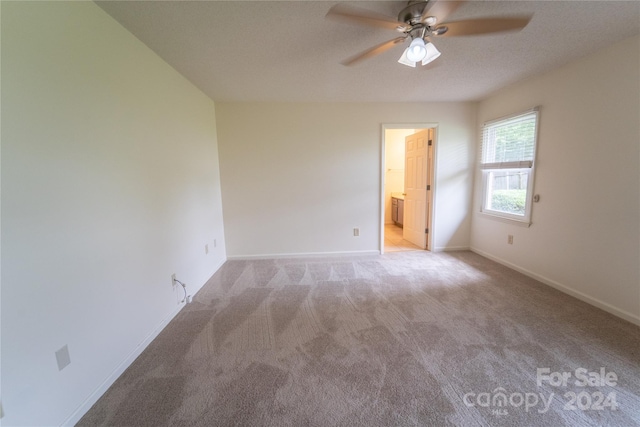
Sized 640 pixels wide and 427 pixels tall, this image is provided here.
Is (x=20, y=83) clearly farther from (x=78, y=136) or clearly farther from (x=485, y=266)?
(x=485, y=266)

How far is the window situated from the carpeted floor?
1089 mm

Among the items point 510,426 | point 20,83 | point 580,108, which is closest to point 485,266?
point 580,108

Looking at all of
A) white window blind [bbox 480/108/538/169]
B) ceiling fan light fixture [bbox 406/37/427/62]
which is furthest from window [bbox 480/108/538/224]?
ceiling fan light fixture [bbox 406/37/427/62]

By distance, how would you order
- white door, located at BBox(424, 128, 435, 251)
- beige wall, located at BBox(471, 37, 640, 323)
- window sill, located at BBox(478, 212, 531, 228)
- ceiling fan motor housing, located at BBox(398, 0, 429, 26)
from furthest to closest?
white door, located at BBox(424, 128, 435, 251), window sill, located at BBox(478, 212, 531, 228), beige wall, located at BBox(471, 37, 640, 323), ceiling fan motor housing, located at BBox(398, 0, 429, 26)

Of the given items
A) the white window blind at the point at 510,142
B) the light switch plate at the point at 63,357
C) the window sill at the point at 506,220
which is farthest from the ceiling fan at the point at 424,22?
the window sill at the point at 506,220

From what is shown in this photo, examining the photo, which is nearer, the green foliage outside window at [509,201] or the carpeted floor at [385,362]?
the carpeted floor at [385,362]

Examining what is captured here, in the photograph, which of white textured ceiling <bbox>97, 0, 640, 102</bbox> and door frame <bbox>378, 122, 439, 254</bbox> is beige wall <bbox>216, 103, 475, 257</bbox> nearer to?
door frame <bbox>378, 122, 439, 254</bbox>

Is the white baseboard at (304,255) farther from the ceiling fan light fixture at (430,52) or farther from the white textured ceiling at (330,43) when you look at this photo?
the ceiling fan light fixture at (430,52)

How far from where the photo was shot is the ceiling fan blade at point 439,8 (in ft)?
4.29

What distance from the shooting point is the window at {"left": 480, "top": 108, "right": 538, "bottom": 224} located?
2.94 meters

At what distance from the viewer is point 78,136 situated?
138cm

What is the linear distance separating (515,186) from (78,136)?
4.38 m

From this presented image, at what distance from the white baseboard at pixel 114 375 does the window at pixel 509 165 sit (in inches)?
165

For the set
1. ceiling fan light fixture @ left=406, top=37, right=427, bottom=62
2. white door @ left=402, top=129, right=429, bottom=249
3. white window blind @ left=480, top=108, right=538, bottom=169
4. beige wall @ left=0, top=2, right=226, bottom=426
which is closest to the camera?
beige wall @ left=0, top=2, right=226, bottom=426
